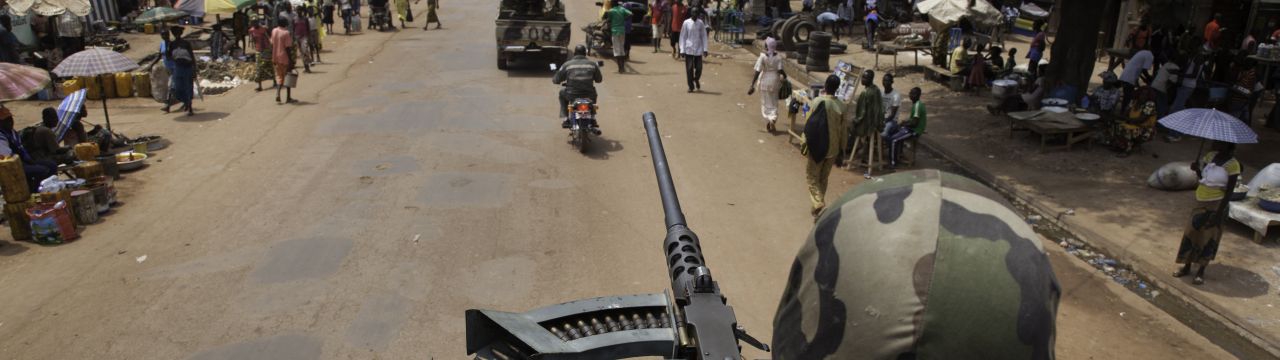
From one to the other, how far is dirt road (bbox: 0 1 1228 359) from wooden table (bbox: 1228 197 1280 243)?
183cm

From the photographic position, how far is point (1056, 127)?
35.9 ft

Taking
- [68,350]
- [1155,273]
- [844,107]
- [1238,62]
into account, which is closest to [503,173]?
[844,107]

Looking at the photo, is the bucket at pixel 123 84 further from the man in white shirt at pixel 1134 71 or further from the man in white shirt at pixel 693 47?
the man in white shirt at pixel 1134 71

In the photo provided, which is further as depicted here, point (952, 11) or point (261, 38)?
point (952, 11)

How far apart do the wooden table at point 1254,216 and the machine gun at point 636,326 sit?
267 inches

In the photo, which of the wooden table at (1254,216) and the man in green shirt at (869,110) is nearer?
the wooden table at (1254,216)

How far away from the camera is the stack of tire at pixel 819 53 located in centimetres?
1711

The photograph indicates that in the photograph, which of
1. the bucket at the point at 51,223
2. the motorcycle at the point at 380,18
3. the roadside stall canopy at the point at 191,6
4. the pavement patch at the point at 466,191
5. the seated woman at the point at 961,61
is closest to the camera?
the bucket at the point at 51,223

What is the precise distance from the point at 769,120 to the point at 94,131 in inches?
363

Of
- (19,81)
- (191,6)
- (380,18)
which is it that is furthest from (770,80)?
(380,18)

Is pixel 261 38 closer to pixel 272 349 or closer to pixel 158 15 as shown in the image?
pixel 158 15

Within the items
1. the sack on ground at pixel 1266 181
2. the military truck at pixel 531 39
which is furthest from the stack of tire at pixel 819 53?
the sack on ground at pixel 1266 181

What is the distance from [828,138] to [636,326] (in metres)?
4.98

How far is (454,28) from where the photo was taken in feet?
81.6
